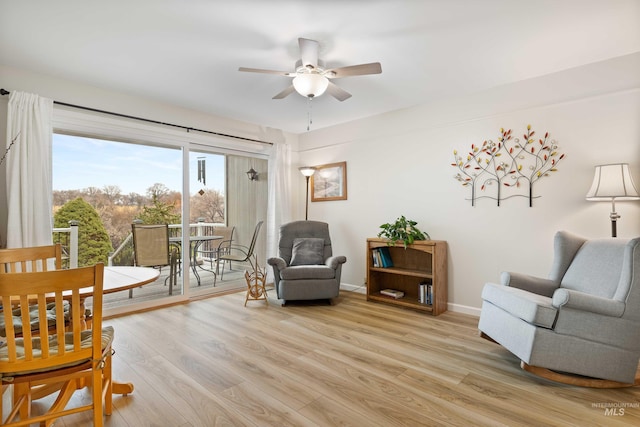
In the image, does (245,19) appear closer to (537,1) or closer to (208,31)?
(208,31)

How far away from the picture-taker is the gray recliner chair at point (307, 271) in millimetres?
3850

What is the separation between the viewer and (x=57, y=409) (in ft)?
5.57

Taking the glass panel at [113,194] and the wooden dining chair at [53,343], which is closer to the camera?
the wooden dining chair at [53,343]

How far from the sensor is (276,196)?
5.03m

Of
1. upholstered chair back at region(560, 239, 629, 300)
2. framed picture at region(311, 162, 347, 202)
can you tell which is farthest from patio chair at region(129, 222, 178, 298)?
upholstered chair back at region(560, 239, 629, 300)

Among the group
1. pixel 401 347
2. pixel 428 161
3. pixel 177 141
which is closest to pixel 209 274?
pixel 177 141

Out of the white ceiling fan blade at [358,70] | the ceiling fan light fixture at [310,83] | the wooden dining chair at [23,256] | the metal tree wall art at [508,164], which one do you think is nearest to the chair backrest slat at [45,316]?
the wooden dining chair at [23,256]

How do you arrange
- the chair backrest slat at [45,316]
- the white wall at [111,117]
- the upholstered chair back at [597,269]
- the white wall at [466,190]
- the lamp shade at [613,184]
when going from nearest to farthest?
the chair backrest slat at [45,316]
the upholstered chair back at [597,269]
the lamp shade at [613,184]
the white wall at [466,190]
the white wall at [111,117]

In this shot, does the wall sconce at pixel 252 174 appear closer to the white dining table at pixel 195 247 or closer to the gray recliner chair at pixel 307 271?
the white dining table at pixel 195 247

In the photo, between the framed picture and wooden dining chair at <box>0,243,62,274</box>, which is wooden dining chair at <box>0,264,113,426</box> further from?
the framed picture

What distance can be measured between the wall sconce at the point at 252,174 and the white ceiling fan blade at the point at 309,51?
268 cm

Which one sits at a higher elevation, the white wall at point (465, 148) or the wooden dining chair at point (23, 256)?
the white wall at point (465, 148)

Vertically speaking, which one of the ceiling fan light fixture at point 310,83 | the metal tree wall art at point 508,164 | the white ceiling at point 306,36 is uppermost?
the white ceiling at point 306,36

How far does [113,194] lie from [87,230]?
0.50 meters
